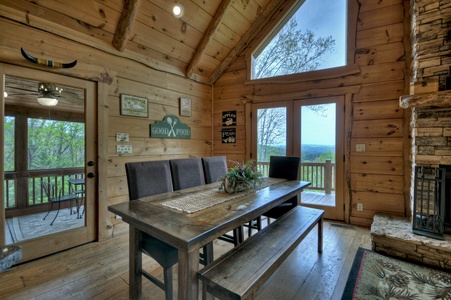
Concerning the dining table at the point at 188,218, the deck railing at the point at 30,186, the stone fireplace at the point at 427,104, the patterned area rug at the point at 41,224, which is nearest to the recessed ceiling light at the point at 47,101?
the deck railing at the point at 30,186

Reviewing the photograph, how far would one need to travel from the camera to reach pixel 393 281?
1954mm

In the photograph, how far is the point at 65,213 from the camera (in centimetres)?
261

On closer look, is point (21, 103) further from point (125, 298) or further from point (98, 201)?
point (125, 298)

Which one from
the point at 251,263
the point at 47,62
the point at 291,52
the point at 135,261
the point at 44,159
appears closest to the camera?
the point at 251,263

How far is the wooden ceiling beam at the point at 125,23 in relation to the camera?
265 cm

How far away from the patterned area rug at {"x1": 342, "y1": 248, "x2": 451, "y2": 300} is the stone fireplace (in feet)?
0.64

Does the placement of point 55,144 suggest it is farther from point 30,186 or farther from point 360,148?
point 360,148

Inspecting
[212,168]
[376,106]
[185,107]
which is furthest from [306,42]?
[212,168]

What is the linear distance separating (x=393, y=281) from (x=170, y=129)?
342 centimetres

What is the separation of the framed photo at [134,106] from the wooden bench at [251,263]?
247cm

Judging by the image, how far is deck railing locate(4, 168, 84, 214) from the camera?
7.31 feet

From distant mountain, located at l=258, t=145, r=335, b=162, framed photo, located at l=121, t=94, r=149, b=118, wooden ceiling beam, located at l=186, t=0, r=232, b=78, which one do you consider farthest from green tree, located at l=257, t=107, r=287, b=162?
framed photo, located at l=121, t=94, r=149, b=118

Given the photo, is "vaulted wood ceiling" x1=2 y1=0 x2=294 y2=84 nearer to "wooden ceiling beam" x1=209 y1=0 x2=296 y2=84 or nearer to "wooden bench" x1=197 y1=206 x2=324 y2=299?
"wooden ceiling beam" x1=209 y1=0 x2=296 y2=84

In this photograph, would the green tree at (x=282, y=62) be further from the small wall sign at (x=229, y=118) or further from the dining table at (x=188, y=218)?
the dining table at (x=188, y=218)
